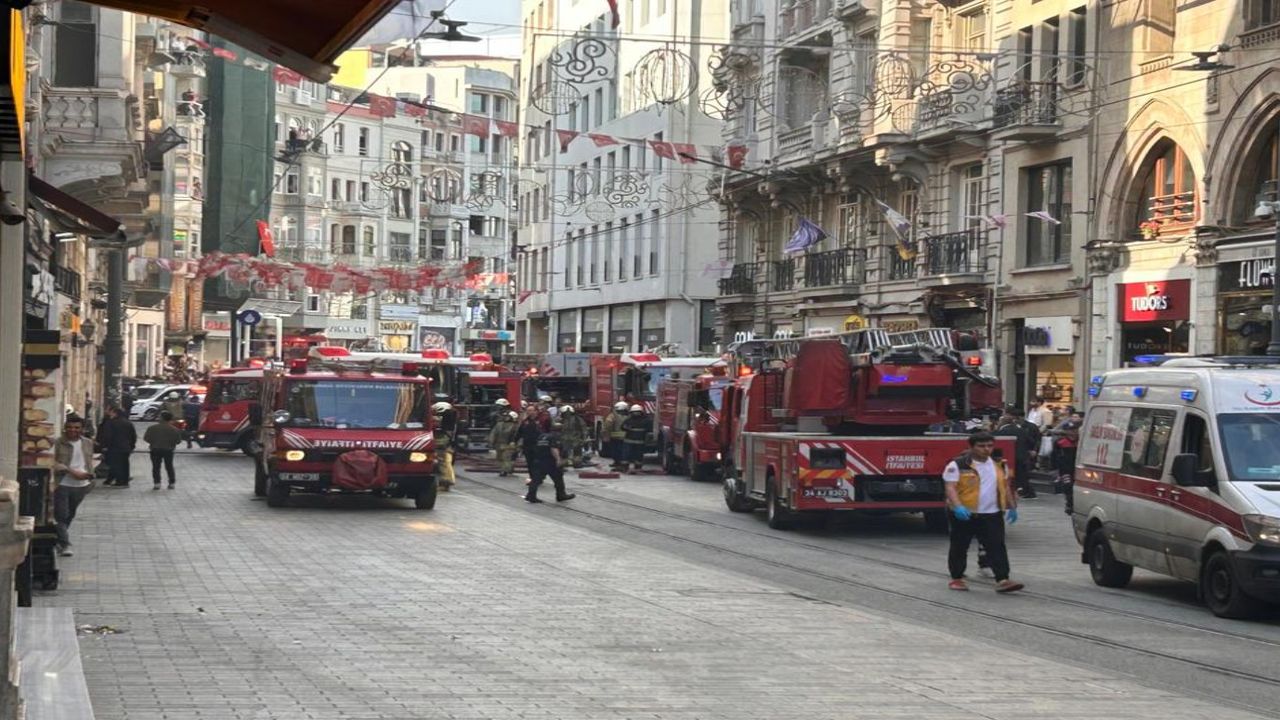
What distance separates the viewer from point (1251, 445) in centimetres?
1630

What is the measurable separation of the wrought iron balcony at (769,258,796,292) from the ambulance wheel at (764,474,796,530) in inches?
1089

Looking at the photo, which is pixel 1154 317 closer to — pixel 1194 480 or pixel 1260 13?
pixel 1260 13

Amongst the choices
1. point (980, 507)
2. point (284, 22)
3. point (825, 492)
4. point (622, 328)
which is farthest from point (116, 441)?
point (622, 328)

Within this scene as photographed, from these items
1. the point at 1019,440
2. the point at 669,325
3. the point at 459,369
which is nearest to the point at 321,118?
the point at 669,325

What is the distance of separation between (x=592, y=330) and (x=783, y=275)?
74.5 feet

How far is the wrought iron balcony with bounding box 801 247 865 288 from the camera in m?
48.8

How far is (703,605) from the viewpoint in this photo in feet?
50.8

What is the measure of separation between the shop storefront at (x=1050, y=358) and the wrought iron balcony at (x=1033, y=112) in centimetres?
397

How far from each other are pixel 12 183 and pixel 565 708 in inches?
213

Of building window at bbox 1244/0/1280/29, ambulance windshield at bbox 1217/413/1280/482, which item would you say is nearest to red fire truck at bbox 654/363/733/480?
building window at bbox 1244/0/1280/29

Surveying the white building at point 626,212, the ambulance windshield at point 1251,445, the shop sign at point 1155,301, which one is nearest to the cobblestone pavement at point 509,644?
the ambulance windshield at point 1251,445

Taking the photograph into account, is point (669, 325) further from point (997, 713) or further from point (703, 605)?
point (997, 713)

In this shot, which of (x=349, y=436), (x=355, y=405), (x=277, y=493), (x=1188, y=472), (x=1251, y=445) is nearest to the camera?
(x=1188, y=472)

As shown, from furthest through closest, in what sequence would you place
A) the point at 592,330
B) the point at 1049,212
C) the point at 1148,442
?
the point at 592,330 < the point at 1049,212 < the point at 1148,442
